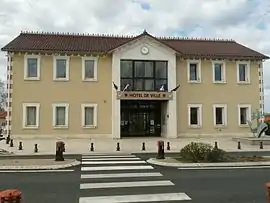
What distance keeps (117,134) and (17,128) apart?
817 cm

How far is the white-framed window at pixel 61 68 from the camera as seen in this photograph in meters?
30.3

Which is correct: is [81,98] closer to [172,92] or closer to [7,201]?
[172,92]

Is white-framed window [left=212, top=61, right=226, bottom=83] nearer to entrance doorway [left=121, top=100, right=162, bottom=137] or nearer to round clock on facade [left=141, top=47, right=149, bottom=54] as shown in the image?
entrance doorway [left=121, top=100, right=162, bottom=137]

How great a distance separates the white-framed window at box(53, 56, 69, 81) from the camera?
99.3 ft

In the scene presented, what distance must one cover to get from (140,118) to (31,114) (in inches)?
374

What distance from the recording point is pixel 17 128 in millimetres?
29312

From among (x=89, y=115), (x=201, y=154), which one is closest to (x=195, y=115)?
(x=89, y=115)

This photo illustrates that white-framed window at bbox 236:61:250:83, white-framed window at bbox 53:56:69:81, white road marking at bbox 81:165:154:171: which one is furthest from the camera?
white-framed window at bbox 236:61:250:83

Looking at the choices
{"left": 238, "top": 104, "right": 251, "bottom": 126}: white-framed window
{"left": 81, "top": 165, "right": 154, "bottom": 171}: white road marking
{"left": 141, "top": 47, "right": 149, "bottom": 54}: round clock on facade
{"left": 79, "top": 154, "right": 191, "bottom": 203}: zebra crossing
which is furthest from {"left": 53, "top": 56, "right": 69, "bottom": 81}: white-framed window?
{"left": 81, "top": 165, "right": 154, "bottom": 171}: white road marking

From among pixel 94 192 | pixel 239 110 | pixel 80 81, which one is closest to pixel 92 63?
pixel 80 81

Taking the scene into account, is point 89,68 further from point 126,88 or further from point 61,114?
point 61,114

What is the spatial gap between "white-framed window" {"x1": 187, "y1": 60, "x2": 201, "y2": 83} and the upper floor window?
2369mm

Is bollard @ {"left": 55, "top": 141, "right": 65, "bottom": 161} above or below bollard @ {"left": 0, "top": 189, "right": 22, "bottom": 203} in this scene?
below

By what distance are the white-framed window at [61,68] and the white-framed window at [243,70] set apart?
15.4m
